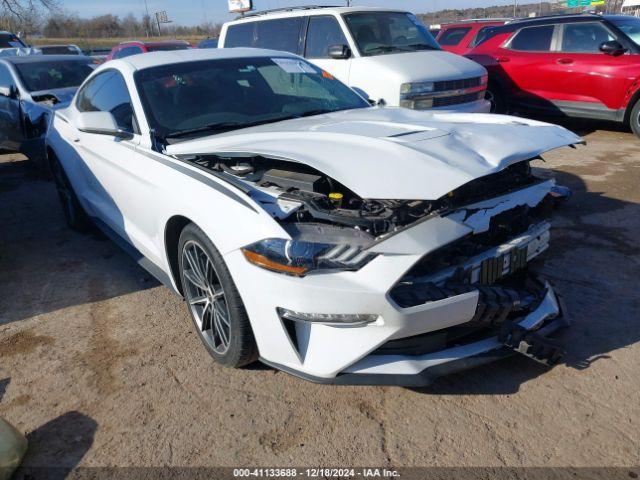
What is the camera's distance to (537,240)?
2998 millimetres

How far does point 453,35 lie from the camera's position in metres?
12.5

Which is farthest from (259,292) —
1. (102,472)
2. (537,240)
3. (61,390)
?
(537,240)

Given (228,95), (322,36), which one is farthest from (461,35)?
(228,95)

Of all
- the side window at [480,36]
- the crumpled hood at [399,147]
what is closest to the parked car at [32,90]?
the crumpled hood at [399,147]

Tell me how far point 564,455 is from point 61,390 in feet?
8.39

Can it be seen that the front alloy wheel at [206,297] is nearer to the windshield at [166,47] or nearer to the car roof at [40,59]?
the car roof at [40,59]

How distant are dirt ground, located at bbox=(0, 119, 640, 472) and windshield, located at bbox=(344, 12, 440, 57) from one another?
14.7 ft

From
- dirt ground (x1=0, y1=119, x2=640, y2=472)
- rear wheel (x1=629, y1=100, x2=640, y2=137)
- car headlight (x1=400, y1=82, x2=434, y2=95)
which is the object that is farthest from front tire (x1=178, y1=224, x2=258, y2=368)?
rear wheel (x1=629, y1=100, x2=640, y2=137)

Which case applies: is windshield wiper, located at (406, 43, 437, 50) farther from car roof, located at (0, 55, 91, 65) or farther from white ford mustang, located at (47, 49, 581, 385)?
car roof, located at (0, 55, 91, 65)

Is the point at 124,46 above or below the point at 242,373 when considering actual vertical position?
above

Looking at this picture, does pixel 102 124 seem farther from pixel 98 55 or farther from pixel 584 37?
pixel 98 55

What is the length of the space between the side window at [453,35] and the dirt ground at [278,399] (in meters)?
9.41

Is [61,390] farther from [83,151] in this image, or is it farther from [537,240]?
[537,240]

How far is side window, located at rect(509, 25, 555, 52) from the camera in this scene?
29.4ft
